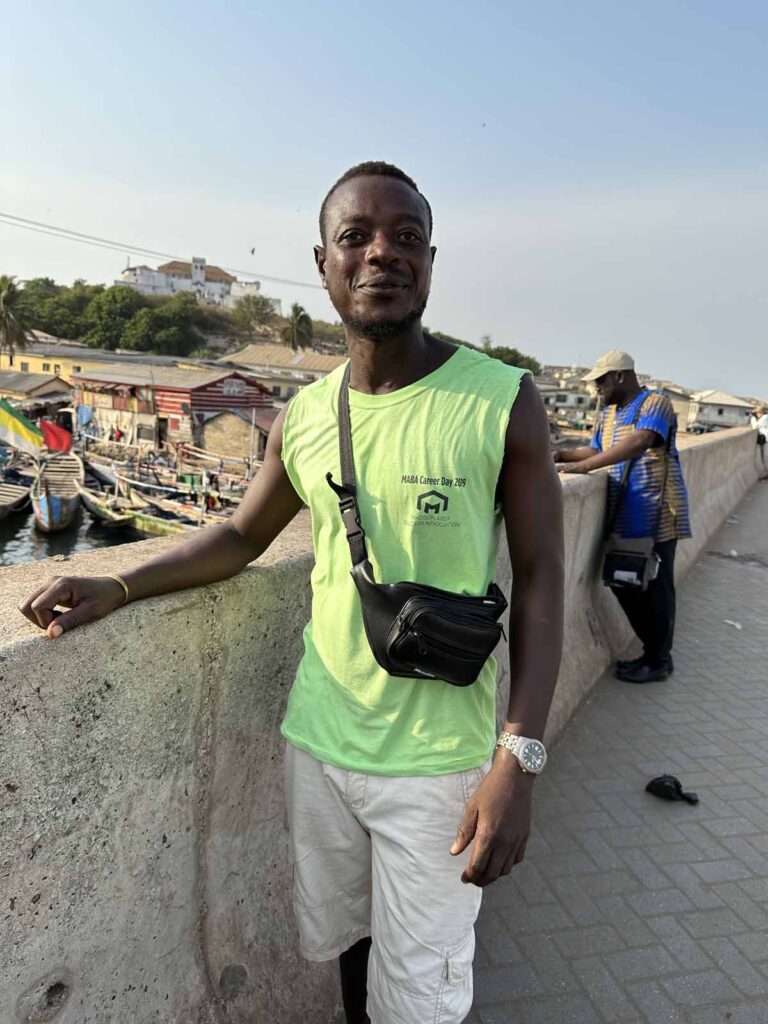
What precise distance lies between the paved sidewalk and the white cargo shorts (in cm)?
86

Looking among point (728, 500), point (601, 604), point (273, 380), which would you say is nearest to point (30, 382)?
point (273, 380)

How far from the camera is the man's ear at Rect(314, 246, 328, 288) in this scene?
1792mm

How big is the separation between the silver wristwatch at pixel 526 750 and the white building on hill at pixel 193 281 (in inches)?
5037

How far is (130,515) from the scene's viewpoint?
100 ft

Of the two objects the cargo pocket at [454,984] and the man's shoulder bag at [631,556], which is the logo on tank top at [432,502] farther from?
the man's shoulder bag at [631,556]

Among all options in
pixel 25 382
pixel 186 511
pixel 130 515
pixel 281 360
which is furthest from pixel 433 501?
pixel 281 360

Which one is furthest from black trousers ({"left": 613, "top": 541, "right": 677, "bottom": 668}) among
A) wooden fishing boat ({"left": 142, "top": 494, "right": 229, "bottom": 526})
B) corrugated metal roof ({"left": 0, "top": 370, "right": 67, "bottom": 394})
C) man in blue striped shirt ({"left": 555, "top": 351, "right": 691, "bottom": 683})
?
corrugated metal roof ({"left": 0, "top": 370, "right": 67, "bottom": 394})

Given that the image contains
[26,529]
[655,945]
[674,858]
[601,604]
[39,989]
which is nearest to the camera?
[39,989]

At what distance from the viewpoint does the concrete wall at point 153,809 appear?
1400 mm

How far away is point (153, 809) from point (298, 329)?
88.5m

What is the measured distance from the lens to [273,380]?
5362 cm

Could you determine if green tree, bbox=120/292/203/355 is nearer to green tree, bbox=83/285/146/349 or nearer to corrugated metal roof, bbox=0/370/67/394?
green tree, bbox=83/285/146/349

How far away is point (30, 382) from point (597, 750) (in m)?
55.6

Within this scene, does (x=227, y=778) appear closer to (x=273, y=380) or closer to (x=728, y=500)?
(x=728, y=500)
